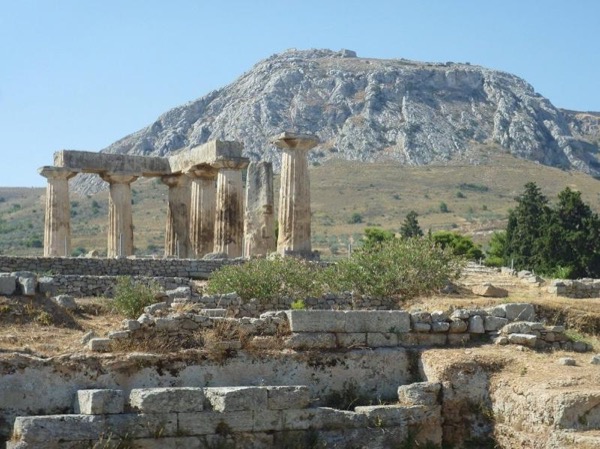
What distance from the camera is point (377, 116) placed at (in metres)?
116

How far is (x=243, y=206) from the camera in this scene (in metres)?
32.9

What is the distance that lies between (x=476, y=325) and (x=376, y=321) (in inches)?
65.6

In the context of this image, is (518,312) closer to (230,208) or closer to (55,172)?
(230,208)

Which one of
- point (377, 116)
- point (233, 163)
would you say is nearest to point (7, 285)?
point (233, 163)

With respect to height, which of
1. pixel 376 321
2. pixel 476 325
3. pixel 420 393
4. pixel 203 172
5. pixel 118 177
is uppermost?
pixel 203 172

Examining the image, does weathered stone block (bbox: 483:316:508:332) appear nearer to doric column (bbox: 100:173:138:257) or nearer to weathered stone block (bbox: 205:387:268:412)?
weathered stone block (bbox: 205:387:268:412)

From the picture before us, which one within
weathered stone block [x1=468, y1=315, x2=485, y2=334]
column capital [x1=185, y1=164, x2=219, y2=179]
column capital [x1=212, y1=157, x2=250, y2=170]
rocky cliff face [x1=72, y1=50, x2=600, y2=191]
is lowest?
weathered stone block [x1=468, y1=315, x2=485, y2=334]

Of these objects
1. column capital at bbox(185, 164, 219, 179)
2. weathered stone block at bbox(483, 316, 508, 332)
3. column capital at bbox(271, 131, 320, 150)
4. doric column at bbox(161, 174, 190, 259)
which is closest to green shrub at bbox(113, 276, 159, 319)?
weathered stone block at bbox(483, 316, 508, 332)

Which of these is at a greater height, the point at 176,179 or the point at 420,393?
the point at 176,179

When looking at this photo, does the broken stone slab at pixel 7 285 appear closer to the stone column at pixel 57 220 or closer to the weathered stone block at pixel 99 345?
the weathered stone block at pixel 99 345

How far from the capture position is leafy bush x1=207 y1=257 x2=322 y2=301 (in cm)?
2058

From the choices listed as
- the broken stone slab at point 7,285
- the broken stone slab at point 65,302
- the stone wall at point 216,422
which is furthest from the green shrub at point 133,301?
the stone wall at point 216,422

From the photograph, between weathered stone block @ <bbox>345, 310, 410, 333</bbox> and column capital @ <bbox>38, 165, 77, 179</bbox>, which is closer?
weathered stone block @ <bbox>345, 310, 410, 333</bbox>

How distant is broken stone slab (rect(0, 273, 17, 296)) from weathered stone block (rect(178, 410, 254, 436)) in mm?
4797
